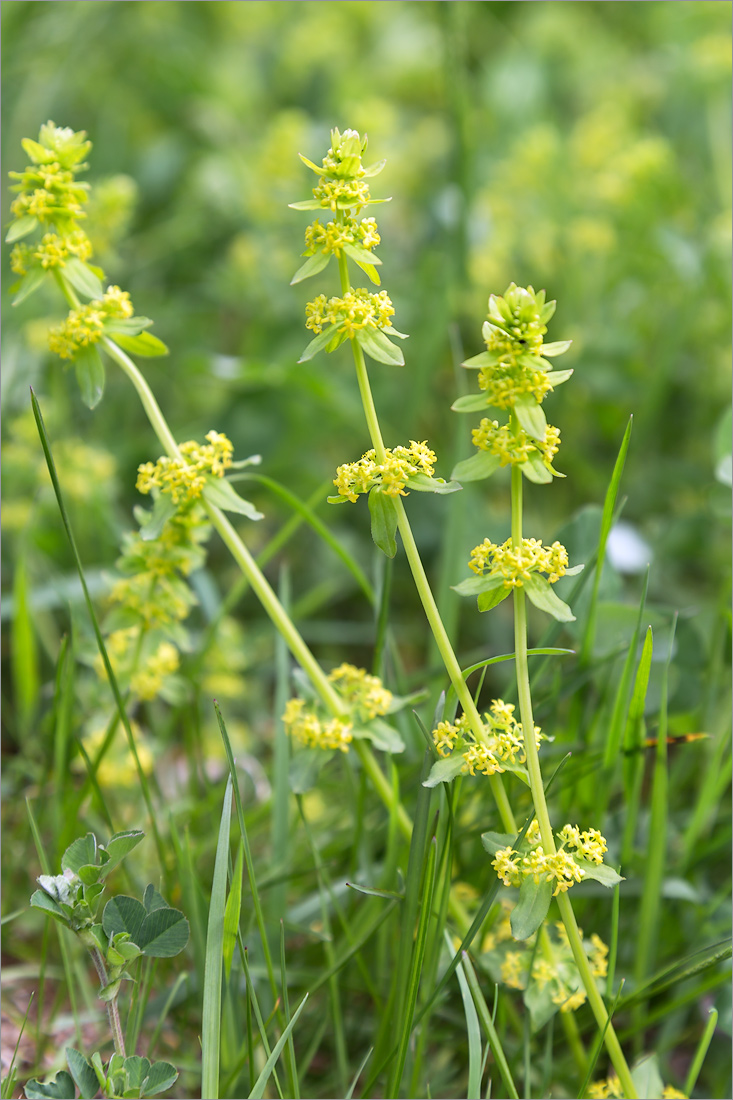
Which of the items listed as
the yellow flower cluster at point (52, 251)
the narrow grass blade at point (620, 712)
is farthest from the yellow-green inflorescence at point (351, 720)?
the yellow flower cluster at point (52, 251)

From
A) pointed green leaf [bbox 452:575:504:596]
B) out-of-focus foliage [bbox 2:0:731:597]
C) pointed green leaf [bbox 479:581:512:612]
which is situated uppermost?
out-of-focus foliage [bbox 2:0:731:597]

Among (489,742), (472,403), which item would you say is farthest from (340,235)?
(489,742)

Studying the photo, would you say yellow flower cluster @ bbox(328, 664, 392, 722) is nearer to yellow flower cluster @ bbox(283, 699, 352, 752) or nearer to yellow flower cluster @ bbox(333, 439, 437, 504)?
yellow flower cluster @ bbox(283, 699, 352, 752)

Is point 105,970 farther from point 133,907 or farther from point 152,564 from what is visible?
point 152,564

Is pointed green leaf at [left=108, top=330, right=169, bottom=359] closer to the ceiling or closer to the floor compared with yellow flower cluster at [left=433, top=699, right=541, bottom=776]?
closer to the ceiling

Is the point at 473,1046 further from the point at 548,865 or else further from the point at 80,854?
the point at 80,854

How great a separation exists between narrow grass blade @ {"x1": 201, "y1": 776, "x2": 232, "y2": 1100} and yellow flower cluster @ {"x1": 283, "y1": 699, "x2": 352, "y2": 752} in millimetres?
106

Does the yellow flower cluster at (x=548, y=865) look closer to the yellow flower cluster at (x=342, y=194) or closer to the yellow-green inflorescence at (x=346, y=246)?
the yellow-green inflorescence at (x=346, y=246)

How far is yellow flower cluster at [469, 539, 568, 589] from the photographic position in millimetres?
648

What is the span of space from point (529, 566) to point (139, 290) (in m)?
1.51

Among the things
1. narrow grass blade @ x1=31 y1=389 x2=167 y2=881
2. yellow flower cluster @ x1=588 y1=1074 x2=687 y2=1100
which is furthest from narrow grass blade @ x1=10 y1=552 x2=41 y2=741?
yellow flower cluster @ x1=588 y1=1074 x2=687 y2=1100

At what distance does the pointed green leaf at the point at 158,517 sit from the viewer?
74cm

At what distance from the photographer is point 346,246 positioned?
0.66 m

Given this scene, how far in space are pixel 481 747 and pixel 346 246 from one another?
1.20 feet
